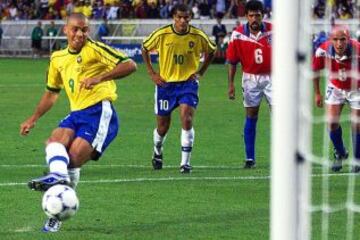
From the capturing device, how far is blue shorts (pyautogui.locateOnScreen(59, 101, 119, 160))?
1008 cm

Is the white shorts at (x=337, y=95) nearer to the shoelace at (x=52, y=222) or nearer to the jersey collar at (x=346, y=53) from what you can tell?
the jersey collar at (x=346, y=53)

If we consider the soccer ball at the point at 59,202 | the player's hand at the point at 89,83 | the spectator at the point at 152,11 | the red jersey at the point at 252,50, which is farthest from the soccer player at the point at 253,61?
the spectator at the point at 152,11

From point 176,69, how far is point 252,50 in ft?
3.70

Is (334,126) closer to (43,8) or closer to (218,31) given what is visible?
(218,31)

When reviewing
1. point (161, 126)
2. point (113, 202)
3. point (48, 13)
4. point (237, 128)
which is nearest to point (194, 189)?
point (113, 202)

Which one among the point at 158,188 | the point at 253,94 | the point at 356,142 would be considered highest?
the point at 253,94

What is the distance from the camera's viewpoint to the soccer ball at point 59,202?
894 centimetres

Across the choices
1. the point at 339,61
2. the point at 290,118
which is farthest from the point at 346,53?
the point at 290,118

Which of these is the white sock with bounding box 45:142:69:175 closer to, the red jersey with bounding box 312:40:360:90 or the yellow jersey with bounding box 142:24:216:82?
the red jersey with bounding box 312:40:360:90

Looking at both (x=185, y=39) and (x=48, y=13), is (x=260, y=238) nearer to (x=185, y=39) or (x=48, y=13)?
(x=185, y=39)

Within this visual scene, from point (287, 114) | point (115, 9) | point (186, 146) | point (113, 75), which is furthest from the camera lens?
point (115, 9)

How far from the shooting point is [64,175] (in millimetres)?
9219

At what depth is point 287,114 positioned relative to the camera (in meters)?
6.03

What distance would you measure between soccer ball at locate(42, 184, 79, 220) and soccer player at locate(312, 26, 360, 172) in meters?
4.99
